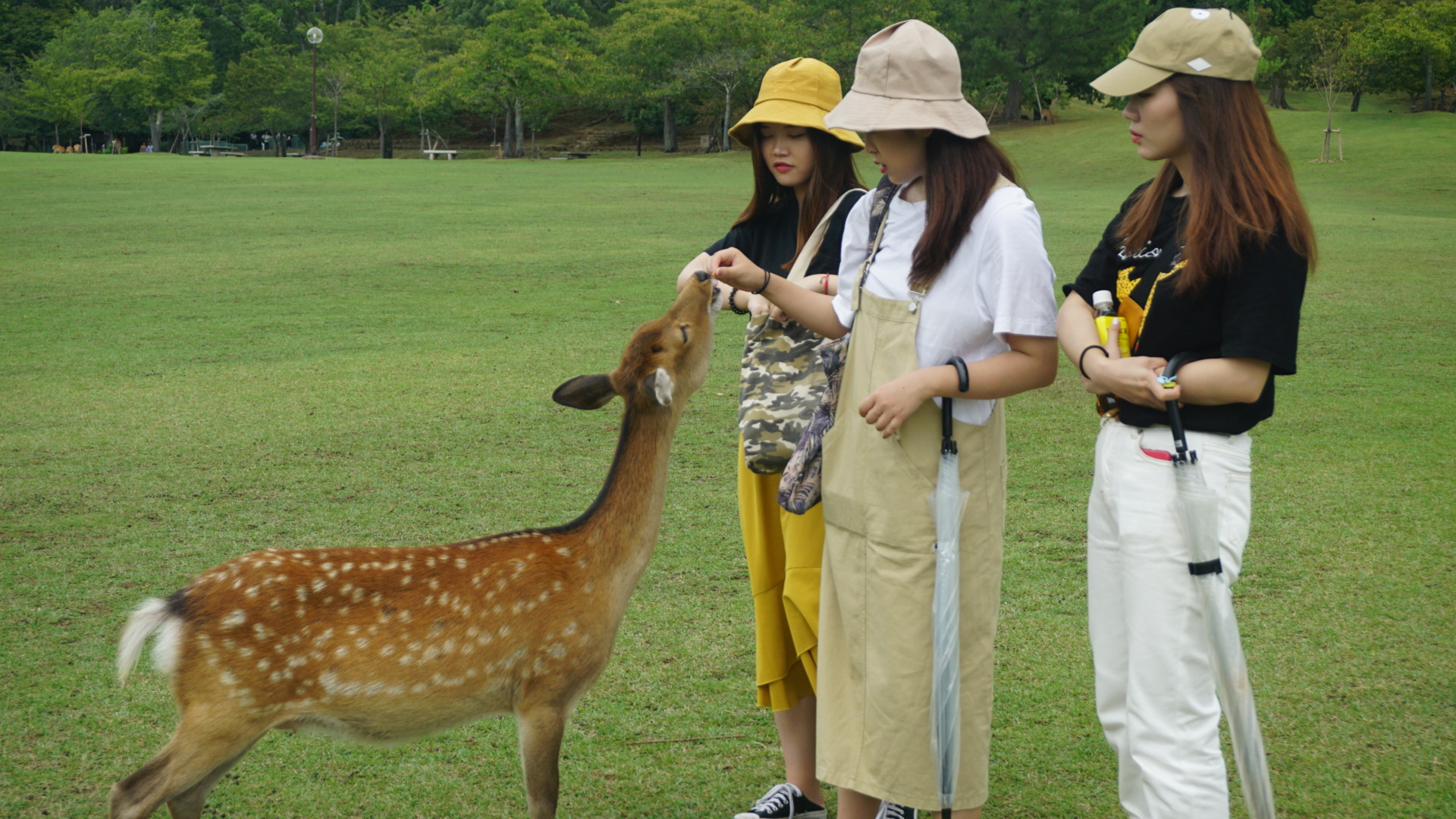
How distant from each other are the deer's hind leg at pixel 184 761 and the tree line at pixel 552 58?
1834 inches

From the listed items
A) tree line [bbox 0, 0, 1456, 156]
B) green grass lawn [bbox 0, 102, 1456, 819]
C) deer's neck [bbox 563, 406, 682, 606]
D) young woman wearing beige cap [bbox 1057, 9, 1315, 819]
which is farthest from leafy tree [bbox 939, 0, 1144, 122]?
young woman wearing beige cap [bbox 1057, 9, 1315, 819]

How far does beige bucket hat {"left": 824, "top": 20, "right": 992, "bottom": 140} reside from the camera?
271 cm

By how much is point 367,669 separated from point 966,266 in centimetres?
183

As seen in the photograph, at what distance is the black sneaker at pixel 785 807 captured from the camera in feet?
11.3

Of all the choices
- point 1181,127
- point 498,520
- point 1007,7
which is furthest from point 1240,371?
point 1007,7

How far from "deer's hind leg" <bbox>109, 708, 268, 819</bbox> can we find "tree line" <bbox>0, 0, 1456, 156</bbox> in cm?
4657

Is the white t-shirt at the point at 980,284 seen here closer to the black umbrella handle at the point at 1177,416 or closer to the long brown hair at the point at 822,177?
the black umbrella handle at the point at 1177,416

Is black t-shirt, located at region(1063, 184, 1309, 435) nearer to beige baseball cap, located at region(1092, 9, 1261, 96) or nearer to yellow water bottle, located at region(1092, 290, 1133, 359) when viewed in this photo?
yellow water bottle, located at region(1092, 290, 1133, 359)

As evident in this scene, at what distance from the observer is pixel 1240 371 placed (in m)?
2.41

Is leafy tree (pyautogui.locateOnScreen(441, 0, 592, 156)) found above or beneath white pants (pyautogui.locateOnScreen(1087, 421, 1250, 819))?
above

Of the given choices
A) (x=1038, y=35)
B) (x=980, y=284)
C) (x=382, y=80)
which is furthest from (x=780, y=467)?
(x=382, y=80)

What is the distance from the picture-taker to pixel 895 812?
3.20m

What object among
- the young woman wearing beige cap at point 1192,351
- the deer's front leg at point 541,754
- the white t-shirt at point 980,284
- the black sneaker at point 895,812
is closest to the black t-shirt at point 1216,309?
the young woman wearing beige cap at point 1192,351

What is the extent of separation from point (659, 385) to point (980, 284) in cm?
100
